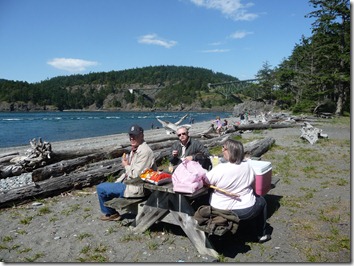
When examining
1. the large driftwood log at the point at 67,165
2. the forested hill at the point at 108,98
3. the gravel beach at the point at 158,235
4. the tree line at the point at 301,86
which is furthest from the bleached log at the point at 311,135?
the forested hill at the point at 108,98

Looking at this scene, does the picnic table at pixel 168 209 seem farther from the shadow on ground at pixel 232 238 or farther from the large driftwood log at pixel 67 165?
the large driftwood log at pixel 67 165

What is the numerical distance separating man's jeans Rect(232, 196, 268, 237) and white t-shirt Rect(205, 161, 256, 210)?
0.24ft

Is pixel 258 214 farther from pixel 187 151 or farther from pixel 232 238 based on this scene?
pixel 187 151

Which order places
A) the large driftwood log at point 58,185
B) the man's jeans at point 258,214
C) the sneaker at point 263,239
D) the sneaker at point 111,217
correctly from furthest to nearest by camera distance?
the large driftwood log at point 58,185
the sneaker at point 111,217
the sneaker at point 263,239
the man's jeans at point 258,214

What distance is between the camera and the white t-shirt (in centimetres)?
444

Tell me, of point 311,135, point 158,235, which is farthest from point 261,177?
point 311,135

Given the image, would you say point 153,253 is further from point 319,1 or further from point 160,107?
→ point 160,107

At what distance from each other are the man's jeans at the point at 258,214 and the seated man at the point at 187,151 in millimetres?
1731

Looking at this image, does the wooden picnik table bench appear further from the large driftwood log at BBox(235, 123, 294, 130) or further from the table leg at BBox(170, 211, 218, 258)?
the large driftwood log at BBox(235, 123, 294, 130)

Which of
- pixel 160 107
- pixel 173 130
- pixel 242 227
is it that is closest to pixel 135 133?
pixel 242 227

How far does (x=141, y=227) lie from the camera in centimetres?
520

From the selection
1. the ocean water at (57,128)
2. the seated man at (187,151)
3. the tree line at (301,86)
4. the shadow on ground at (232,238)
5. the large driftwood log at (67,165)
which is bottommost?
the ocean water at (57,128)

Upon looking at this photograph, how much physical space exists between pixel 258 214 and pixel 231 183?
0.85 meters

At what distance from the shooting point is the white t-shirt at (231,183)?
4441 millimetres
